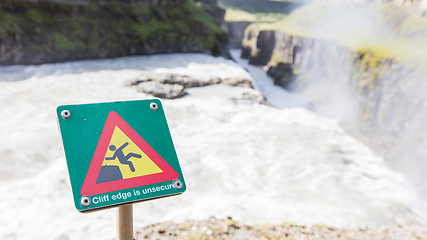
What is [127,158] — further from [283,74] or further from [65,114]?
[283,74]

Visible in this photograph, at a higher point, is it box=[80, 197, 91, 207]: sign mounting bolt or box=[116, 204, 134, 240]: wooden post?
box=[80, 197, 91, 207]: sign mounting bolt

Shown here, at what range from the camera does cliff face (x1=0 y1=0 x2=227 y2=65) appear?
91.0 ft

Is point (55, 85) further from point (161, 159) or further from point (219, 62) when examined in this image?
point (161, 159)

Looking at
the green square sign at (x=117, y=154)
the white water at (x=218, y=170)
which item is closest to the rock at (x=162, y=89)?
the white water at (x=218, y=170)

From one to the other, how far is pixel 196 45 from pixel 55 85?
21544 millimetres

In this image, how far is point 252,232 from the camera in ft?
23.4

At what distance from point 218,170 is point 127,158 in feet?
32.7

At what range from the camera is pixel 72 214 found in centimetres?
923

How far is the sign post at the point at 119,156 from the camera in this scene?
2.98m

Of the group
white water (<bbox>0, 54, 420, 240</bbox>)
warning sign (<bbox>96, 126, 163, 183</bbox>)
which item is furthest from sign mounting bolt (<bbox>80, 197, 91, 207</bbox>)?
white water (<bbox>0, 54, 420, 240</bbox>)

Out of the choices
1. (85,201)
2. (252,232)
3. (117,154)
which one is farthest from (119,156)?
(252,232)

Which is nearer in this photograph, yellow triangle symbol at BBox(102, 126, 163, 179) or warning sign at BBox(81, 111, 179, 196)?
warning sign at BBox(81, 111, 179, 196)

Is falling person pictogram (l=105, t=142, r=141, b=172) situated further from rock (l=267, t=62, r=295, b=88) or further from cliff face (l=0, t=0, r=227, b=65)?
rock (l=267, t=62, r=295, b=88)

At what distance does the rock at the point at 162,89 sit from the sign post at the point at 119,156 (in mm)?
18265
